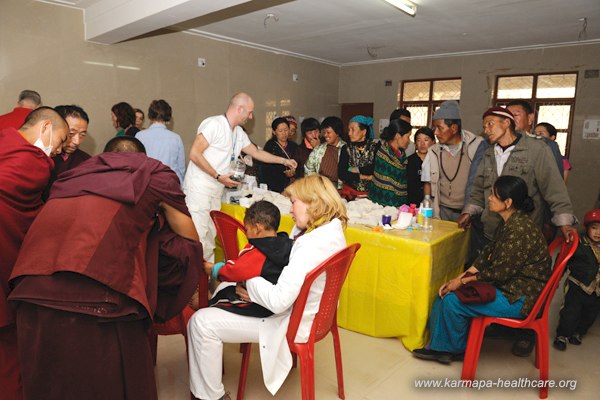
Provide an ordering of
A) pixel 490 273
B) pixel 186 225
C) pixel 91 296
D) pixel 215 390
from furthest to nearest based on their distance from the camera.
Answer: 1. pixel 490 273
2. pixel 215 390
3. pixel 186 225
4. pixel 91 296

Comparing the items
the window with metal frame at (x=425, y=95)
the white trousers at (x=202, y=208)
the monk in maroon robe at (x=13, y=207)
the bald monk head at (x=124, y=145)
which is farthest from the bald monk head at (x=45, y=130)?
the window with metal frame at (x=425, y=95)

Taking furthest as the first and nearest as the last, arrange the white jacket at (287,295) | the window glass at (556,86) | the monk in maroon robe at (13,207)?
the window glass at (556,86) → the white jacket at (287,295) → the monk in maroon robe at (13,207)

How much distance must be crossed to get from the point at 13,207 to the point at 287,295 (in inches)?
45.8

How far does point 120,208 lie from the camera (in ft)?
4.33

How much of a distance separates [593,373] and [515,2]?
3671 millimetres

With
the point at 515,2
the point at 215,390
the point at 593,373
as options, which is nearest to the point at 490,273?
the point at 593,373

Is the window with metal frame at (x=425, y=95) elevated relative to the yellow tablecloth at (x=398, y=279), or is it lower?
elevated

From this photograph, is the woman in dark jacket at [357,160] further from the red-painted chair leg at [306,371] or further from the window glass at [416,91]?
the window glass at [416,91]

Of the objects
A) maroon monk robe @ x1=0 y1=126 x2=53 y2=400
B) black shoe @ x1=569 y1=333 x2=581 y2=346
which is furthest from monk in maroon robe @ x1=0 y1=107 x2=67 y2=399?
black shoe @ x1=569 y1=333 x2=581 y2=346

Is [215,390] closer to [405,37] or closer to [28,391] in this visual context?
[28,391]

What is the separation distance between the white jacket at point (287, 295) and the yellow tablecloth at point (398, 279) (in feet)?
2.94

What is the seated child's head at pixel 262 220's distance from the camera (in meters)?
1.99

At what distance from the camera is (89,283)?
51.4 inches

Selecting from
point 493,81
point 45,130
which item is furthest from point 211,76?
point 45,130
